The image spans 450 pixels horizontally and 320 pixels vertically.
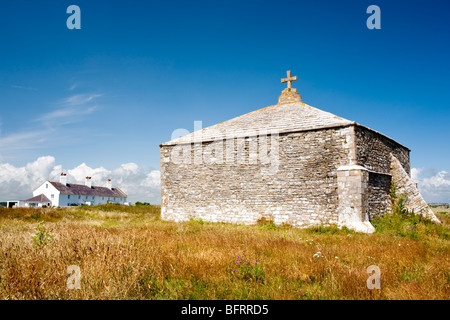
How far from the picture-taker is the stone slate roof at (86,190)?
55.9 m

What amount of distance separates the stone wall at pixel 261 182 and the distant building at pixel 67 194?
153 ft

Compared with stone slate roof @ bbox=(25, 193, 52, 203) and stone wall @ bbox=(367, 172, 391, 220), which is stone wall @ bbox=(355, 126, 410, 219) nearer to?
stone wall @ bbox=(367, 172, 391, 220)

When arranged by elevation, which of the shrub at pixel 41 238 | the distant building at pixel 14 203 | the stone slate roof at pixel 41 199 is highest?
the shrub at pixel 41 238

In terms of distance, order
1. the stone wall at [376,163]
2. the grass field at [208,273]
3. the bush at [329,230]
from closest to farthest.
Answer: the grass field at [208,273]
the bush at [329,230]
the stone wall at [376,163]

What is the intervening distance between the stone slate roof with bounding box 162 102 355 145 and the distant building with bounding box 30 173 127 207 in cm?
4835

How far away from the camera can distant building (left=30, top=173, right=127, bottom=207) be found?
5475cm

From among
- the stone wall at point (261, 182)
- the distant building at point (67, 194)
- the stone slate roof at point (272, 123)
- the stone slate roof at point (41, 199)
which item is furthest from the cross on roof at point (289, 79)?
the stone slate roof at point (41, 199)

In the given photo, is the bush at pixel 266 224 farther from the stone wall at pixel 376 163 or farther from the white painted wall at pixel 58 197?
the white painted wall at pixel 58 197

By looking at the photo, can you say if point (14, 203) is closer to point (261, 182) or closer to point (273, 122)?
point (261, 182)

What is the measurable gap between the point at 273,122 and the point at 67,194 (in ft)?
178

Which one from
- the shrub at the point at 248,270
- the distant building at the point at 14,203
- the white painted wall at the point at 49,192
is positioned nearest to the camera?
the shrub at the point at 248,270

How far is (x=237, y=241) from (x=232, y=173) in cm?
736

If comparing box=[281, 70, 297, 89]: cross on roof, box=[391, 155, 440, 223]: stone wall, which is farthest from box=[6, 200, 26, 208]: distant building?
box=[391, 155, 440, 223]: stone wall
